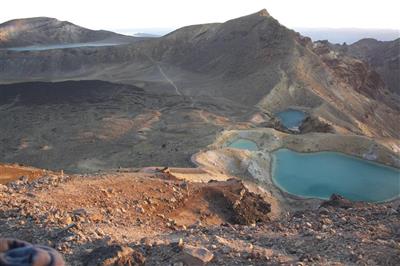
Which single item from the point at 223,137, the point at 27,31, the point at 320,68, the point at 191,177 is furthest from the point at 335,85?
the point at 27,31

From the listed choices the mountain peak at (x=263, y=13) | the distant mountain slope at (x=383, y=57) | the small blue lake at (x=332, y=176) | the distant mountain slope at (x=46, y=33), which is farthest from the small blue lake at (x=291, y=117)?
the distant mountain slope at (x=46, y=33)

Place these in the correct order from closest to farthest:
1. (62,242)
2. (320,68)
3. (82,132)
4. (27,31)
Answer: (62,242) < (82,132) < (320,68) < (27,31)

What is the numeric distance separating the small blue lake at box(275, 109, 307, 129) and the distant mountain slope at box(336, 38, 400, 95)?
4629cm

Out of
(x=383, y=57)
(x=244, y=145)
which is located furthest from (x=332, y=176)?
(x=383, y=57)

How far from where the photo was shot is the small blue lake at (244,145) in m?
33.8

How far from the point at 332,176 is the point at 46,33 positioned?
3205 inches

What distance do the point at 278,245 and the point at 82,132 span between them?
128 ft

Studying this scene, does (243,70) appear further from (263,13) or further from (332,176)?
(332,176)

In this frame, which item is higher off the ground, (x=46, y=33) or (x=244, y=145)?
(x=46, y=33)

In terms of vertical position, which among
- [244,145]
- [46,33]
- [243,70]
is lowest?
[244,145]

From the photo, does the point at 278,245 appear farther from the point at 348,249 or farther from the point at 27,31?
the point at 27,31

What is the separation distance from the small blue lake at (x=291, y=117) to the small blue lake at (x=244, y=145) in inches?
593

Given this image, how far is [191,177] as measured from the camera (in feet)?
79.6

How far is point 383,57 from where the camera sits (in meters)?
109
